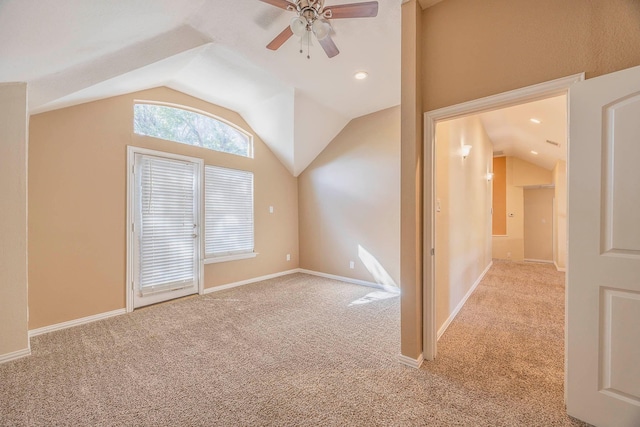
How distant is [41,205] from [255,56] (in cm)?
285

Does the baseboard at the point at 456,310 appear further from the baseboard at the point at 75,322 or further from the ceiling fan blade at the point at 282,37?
the baseboard at the point at 75,322

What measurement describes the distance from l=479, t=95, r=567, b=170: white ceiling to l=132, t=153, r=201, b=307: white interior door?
4.87 m

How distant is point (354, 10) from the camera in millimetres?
1861

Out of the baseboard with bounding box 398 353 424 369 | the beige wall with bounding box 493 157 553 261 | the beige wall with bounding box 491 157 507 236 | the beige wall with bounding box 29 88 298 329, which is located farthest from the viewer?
the beige wall with bounding box 491 157 507 236

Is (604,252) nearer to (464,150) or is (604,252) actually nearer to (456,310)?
(456,310)

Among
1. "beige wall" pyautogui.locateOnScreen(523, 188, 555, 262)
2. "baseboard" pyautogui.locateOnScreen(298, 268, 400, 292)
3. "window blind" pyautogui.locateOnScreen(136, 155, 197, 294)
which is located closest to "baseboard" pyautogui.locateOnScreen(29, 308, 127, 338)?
"window blind" pyautogui.locateOnScreen(136, 155, 197, 294)

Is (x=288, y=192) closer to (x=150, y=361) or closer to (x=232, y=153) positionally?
(x=232, y=153)

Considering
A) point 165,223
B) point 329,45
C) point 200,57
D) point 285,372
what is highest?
point 200,57

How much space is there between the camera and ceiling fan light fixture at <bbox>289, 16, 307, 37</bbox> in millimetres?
1885

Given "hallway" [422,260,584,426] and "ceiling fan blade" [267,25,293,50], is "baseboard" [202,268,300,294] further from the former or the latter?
"ceiling fan blade" [267,25,293,50]

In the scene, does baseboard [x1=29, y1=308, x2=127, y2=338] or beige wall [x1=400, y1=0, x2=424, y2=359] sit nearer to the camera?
beige wall [x1=400, y1=0, x2=424, y2=359]

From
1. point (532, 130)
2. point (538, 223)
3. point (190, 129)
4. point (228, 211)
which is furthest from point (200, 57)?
point (538, 223)

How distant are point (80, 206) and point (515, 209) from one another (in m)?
9.47

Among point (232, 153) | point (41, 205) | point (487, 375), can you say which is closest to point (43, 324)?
point (41, 205)
